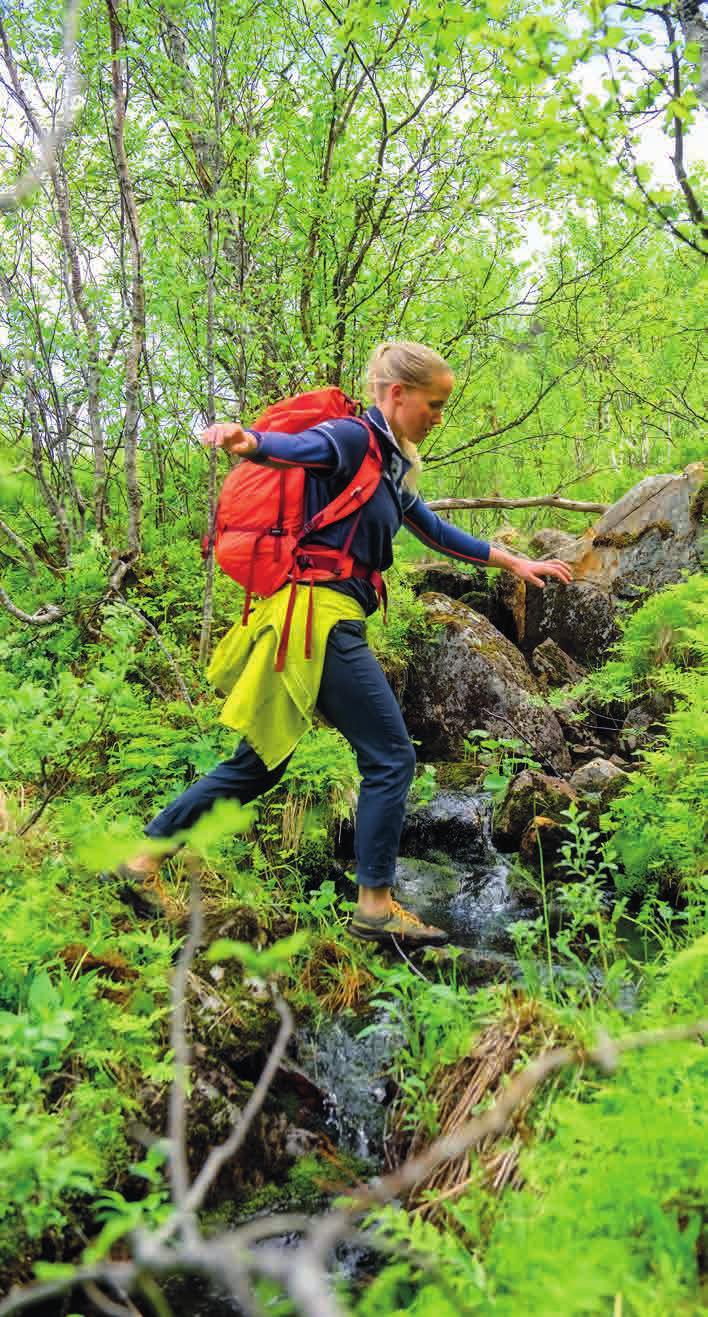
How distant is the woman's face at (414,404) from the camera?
3.67 m

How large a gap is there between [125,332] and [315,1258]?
7224 millimetres

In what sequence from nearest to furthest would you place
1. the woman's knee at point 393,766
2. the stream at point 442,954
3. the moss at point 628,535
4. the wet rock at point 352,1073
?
the stream at point 442,954, the wet rock at point 352,1073, the woman's knee at point 393,766, the moss at point 628,535

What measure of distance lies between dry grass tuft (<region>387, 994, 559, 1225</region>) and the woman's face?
2524mm

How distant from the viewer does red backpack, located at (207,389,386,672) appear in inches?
138

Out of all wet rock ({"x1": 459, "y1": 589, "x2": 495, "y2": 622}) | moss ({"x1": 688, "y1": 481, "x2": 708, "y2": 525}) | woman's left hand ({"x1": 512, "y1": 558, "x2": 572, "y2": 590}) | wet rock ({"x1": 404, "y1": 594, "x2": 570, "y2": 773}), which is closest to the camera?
woman's left hand ({"x1": 512, "y1": 558, "x2": 572, "y2": 590})

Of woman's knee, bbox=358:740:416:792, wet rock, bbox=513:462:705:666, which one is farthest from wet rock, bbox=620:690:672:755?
woman's knee, bbox=358:740:416:792

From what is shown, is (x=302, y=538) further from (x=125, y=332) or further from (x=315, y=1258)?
(x=125, y=332)

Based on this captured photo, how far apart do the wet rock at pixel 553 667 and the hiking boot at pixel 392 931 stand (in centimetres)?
543

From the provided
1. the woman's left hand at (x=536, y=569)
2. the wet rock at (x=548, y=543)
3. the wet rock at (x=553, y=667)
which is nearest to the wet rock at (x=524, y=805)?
the woman's left hand at (x=536, y=569)

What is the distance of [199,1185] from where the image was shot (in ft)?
3.31

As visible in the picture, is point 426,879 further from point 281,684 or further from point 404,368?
point 404,368

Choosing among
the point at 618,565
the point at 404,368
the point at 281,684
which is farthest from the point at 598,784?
the point at 618,565

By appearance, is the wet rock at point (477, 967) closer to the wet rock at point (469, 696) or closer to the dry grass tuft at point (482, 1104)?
the dry grass tuft at point (482, 1104)

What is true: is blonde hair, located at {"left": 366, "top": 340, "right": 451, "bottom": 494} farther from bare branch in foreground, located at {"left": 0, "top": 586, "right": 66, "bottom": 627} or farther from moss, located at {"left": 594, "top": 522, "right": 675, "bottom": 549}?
moss, located at {"left": 594, "top": 522, "right": 675, "bottom": 549}
